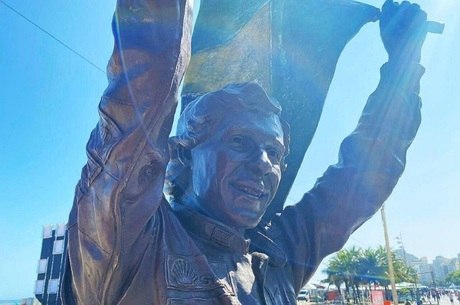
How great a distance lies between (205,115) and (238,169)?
0.29 m

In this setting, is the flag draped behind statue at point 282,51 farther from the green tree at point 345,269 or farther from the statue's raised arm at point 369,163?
the green tree at point 345,269

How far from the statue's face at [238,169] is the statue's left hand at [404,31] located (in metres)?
1.16

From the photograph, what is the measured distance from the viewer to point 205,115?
1.88m

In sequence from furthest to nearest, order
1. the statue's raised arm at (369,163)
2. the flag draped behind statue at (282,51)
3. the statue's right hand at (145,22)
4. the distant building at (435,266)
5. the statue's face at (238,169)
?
the distant building at (435,266)
the flag draped behind statue at (282,51)
the statue's raised arm at (369,163)
the statue's face at (238,169)
the statue's right hand at (145,22)

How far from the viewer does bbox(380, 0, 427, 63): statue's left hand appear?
2.54 m

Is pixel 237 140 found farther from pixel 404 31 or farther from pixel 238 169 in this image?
pixel 404 31

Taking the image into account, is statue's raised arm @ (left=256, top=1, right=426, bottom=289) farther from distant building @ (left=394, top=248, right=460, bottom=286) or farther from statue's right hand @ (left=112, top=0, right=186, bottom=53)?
distant building @ (left=394, top=248, right=460, bottom=286)

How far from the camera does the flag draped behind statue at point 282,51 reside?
96.8 inches

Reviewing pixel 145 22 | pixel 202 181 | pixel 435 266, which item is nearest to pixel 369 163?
pixel 202 181

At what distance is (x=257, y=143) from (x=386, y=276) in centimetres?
4580

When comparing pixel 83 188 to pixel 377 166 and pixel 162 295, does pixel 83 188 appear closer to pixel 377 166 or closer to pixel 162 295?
pixel 162 295

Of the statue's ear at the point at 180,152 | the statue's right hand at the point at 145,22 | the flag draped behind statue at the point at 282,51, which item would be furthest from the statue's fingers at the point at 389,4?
the statue's right hand at the point at 145,22

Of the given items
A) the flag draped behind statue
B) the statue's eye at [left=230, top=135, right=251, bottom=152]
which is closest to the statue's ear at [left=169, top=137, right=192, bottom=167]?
the statue's eye at [left=230, top=135, right=251, bottom=152]

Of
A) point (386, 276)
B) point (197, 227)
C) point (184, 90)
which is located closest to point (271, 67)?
point (184, 90)
